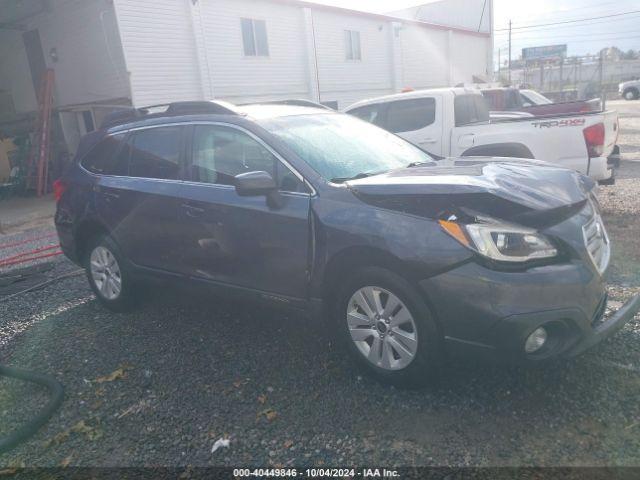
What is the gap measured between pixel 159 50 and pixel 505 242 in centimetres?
1444

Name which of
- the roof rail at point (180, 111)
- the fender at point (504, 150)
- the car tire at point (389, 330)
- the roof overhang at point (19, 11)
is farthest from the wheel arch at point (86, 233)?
the roof overhang at point (19, 11)

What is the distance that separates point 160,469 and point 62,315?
9.67 feet

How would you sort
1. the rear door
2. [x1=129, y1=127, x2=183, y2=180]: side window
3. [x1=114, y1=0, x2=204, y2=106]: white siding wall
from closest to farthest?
[x1=129, y1=127, x2=183, y2=180]: side window → the rear door → [x1=114, y1=0, x2=204, y2=106]: white siding wall

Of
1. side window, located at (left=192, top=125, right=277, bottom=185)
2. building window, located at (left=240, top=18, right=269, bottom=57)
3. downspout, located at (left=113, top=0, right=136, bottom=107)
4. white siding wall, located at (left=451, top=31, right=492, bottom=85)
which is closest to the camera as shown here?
side window, located at (left=192, top=125, right=277, bottom=185)

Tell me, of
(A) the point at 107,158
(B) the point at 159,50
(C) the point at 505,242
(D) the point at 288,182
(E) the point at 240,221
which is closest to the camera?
(C) the point at 505,242

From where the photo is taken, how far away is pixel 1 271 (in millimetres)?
7305

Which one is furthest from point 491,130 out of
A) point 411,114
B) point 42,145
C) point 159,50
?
point 42,145

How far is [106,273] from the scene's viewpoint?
5031mm

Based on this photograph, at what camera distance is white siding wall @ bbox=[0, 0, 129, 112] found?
14.5 metres

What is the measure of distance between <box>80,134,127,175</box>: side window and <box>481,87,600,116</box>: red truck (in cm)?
740

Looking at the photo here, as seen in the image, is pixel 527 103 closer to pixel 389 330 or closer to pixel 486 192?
pixel 486 192

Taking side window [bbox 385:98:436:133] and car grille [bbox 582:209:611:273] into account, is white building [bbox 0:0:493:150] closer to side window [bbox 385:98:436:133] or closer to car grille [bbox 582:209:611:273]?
side window [bbox 385:98:436:133]

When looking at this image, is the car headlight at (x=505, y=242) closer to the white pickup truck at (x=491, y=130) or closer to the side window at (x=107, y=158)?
the side window at (x=107, y=158)

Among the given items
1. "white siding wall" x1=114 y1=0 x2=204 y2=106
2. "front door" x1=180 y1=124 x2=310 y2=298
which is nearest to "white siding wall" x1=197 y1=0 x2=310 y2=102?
"white siding wall" x1=114 y1=0 x2=204 y2=106
